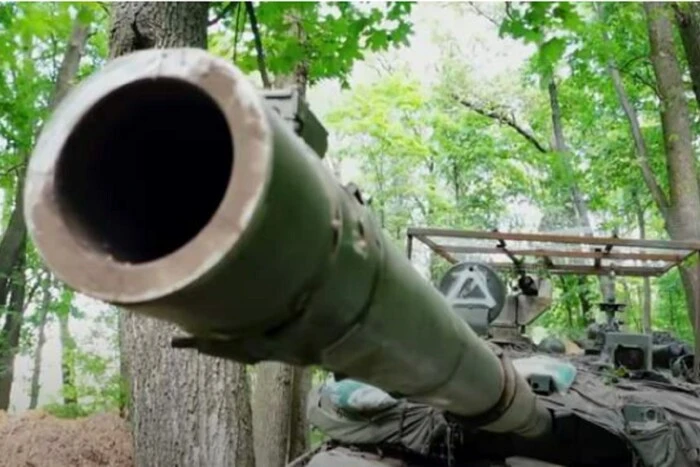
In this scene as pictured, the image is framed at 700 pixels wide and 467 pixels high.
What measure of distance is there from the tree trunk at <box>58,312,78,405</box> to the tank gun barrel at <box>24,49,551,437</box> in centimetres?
1333

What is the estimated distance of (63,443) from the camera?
6.84 meters

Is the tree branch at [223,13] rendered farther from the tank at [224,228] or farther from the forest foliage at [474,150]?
the tank at [224,228]

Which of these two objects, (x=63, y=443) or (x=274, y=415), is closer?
(x=63, y=443)

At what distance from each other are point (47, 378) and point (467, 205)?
1082cm

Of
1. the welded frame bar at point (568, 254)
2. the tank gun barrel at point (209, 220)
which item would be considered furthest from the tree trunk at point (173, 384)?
the welded frame bar at point (568, 254)

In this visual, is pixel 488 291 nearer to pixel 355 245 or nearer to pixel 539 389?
pixel 539 389

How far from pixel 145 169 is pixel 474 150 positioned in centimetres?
1924

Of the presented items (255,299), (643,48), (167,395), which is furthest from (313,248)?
(643,48)

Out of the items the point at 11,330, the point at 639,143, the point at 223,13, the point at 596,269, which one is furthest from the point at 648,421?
the point at 11,330

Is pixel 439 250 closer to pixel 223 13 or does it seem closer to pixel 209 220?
pixel 223 13

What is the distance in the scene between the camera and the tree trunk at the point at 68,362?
15.3 meters

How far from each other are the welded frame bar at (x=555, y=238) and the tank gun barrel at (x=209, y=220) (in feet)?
13.4

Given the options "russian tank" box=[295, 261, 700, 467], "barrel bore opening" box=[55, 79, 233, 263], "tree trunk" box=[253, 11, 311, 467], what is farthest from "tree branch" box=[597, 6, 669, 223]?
"barrel bore opening" box=[55, 79, 233, 263]

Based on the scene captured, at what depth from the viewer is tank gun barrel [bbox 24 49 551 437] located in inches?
42.4
